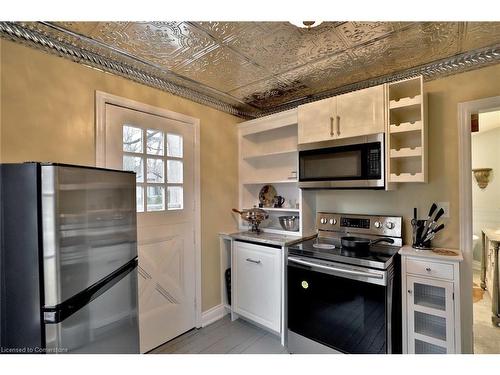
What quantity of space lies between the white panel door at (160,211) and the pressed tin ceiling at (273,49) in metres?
0.41

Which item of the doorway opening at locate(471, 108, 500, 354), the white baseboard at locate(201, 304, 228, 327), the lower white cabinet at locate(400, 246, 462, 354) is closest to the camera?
the lower white cabinet at locate(400, 246, 462, 354)

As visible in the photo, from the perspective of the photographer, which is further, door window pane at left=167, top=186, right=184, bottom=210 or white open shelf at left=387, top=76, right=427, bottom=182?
door window pane at left=167, top=186, right=184, bottom=210

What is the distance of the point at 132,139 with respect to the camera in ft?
6.32

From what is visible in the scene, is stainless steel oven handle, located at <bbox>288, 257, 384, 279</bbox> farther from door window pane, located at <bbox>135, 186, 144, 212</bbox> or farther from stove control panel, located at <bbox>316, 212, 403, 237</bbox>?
door window pane, located at <bbox>135, 186, 144, 212</bbox>

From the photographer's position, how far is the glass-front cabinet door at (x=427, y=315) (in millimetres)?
1555

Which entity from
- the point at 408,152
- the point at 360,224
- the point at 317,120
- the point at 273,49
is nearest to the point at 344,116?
the point at 317,120

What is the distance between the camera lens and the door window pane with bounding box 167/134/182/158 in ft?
7.14

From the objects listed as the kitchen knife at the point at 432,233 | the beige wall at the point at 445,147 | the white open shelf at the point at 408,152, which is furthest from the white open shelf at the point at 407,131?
the kitchen knife at the point at 432,233

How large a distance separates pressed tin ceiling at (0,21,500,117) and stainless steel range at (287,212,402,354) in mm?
1270

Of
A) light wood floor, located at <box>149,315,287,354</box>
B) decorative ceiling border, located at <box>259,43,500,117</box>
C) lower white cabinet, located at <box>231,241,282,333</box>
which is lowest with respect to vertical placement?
light wood floor, located at <box>149,315,287,354</box>

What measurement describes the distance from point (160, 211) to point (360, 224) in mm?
1802

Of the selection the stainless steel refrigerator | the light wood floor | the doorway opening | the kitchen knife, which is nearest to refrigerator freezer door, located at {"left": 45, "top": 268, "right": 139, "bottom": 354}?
the stainless steel refrigerator

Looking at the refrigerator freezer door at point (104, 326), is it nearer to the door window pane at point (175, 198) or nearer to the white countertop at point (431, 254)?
the door window pane at point (175, 198)

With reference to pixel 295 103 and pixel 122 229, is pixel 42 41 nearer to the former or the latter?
pixel 122 229
